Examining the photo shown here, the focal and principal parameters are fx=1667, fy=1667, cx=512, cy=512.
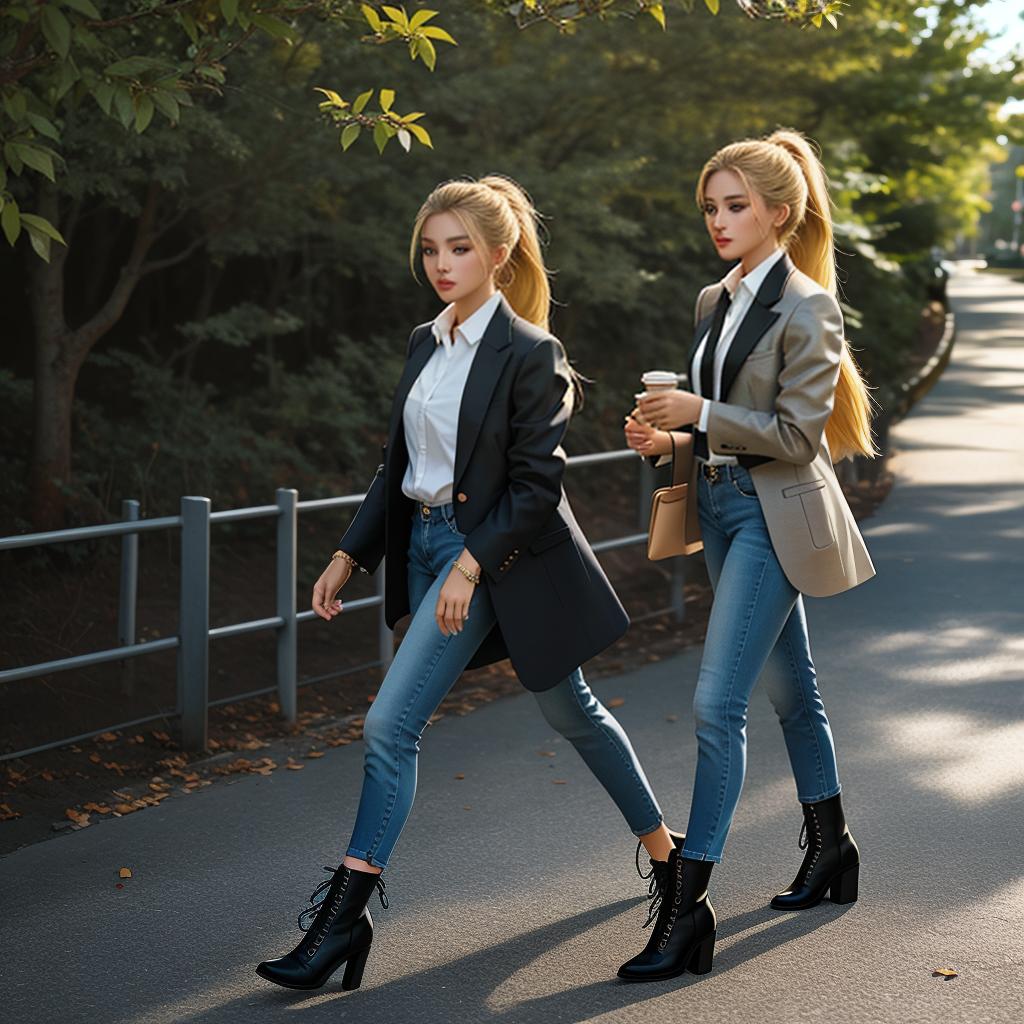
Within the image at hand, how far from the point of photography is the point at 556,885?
16.2 ft

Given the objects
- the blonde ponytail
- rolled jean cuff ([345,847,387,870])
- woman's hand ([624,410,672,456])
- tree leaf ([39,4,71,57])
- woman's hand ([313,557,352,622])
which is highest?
tree leaf ([39,4,71,57])

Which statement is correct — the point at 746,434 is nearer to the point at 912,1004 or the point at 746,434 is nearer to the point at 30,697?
the point at 912,1004

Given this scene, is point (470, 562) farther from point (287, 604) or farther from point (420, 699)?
point (287, 604)

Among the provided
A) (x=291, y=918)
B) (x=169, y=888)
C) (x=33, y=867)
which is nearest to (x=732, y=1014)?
Result: (x=291, y=918)

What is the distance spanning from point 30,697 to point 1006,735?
183 inches

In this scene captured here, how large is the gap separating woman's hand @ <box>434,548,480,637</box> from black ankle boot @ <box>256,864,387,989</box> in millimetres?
635

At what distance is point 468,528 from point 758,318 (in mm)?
925

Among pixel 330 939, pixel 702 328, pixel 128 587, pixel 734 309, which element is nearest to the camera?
pixel 330 939

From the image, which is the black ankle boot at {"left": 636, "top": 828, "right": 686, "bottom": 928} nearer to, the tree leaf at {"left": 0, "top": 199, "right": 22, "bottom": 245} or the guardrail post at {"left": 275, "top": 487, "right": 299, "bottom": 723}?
the tree leaf at {"left": 0, "top": 199, "right": 22, "bottom": 245}

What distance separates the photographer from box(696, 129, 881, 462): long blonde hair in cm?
427

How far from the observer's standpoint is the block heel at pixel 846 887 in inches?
185

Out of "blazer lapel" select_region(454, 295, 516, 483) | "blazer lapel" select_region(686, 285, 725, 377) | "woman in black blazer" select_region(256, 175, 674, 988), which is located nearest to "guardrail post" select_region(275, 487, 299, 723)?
"woman in black blazer" select_region(256, 175, 674, 988)

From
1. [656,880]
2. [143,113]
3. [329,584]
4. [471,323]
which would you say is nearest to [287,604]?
[143,113]

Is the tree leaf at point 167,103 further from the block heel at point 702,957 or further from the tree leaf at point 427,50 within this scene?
the block heel at point 702,957
